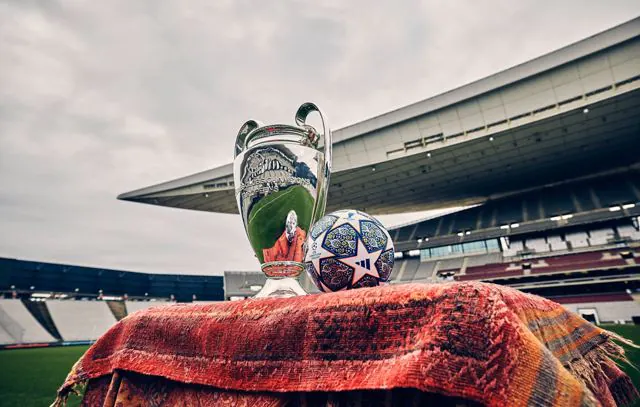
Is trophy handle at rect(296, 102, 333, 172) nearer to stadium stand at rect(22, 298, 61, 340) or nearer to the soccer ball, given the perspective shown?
the soccer ball

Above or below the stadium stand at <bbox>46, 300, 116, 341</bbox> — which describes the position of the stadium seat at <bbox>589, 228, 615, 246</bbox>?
above

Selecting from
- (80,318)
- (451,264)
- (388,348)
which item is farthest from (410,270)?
(80,318)

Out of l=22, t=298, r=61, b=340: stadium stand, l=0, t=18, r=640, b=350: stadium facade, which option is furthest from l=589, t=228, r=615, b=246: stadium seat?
l=22, t=298, r=61, b=340: stadium stand

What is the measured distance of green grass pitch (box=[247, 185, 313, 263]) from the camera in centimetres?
115

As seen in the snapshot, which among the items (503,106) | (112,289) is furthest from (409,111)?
(112,289)

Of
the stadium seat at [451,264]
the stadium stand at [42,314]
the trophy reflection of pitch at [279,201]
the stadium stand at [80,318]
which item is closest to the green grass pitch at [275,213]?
the trophy reflection of pitch at [279,201]

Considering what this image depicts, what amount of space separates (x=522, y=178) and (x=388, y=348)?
2227cm

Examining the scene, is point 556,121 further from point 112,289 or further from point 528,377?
point 112,289

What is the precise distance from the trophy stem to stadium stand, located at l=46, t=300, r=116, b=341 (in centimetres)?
2760

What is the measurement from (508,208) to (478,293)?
24371mm

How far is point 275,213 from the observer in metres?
1.16

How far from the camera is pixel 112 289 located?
96.7 feet

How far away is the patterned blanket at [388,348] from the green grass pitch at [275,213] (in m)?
0.35

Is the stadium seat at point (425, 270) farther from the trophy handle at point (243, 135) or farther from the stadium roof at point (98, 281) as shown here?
the stadium roof at point (98, 281)
